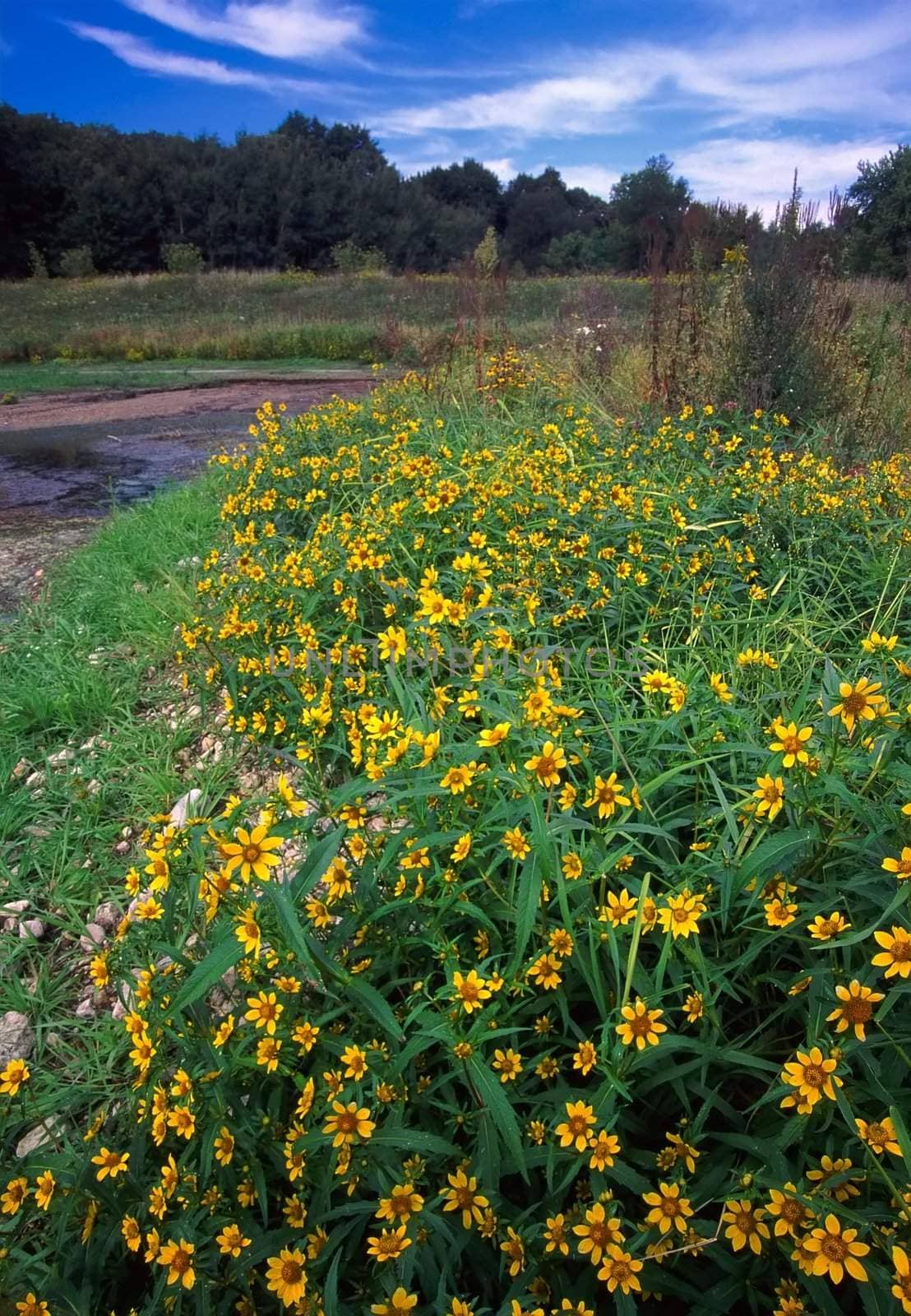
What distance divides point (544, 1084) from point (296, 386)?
11294 mm

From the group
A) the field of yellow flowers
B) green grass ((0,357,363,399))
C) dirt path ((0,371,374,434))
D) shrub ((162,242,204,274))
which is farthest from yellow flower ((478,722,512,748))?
shrub ((162,242,204,274))

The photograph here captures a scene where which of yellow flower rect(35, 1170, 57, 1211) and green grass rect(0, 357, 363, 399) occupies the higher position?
green grass rect(0, 357, 363, 399)

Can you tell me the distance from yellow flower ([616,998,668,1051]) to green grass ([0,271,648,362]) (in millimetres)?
9425

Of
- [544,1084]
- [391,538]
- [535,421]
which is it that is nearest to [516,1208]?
[544,1084]

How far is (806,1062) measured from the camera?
40.3 inches

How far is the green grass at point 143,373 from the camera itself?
1248 centimetres

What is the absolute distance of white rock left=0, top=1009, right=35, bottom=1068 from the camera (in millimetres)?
1840

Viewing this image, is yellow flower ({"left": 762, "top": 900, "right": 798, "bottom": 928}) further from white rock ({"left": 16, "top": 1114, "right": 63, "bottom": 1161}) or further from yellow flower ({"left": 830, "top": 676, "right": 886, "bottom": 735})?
white rock ({"left": 16, "top": 1114, "right": 63, "bottom": 1161})

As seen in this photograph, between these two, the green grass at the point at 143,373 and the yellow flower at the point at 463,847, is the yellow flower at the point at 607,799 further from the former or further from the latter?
the green grass at the point at 143,373

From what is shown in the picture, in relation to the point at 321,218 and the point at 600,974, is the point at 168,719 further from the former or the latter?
the point at 321,218

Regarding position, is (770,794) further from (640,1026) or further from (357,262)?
(357,262)

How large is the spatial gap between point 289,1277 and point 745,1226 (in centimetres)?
58

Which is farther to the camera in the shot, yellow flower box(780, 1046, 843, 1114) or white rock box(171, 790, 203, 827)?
white rock box(171, 790, 203, 827)

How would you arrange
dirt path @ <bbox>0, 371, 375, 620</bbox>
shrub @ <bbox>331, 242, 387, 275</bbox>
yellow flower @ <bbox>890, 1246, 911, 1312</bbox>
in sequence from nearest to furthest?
yellow flower @ <bbox>890, 1246, 911, 1312</bbox>, dirt path @ <bbox>0, 371, 375, 620</bbox>, shrub @ <bbox>331, 242, 387, 275</bbox>
